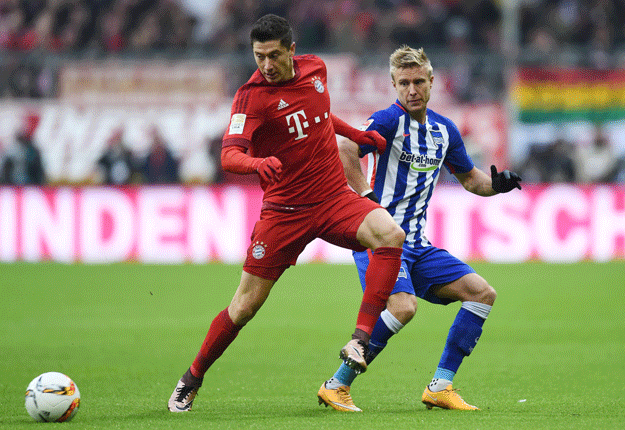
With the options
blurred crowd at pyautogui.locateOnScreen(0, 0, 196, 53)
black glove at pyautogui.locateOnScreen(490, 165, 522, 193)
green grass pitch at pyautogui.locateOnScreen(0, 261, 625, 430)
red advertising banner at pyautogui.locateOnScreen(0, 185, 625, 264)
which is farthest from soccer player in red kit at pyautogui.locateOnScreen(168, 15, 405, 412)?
blurred crowd at pyautogui.locateOnScreen(0, 0, 196, 53)

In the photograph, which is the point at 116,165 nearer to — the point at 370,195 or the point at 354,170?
the point at 354,170

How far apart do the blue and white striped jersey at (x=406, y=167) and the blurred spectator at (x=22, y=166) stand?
38.5 feet

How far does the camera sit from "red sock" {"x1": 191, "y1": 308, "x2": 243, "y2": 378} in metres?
5.75

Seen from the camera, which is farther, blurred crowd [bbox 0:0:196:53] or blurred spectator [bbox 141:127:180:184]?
blurred crowd [bbox 0:0:196:53]

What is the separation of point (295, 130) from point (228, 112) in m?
12.0

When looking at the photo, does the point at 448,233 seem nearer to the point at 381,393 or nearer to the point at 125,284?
the point at 125,284

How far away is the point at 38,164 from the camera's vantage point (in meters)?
16.8

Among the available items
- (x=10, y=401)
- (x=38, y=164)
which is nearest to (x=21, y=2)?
(x=38, y=164)

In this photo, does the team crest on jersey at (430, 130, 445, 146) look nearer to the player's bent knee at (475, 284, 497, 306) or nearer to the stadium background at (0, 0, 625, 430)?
the player's bent knee at (475, 284, 497, 306)

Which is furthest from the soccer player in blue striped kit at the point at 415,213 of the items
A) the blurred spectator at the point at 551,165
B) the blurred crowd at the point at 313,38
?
the blurred crowd at the point at 313,38

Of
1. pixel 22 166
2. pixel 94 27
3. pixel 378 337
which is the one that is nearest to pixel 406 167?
pixel 378 337

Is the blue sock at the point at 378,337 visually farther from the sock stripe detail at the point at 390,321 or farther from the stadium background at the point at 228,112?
the stadium background at the point at 228,112

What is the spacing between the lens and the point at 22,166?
16.7 metres

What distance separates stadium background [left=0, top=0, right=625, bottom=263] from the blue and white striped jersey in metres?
9.39
